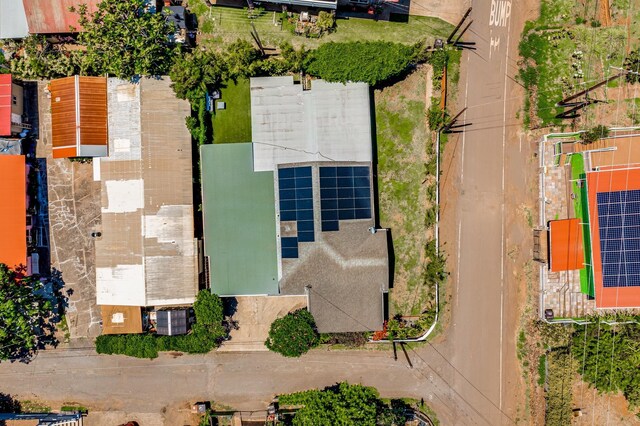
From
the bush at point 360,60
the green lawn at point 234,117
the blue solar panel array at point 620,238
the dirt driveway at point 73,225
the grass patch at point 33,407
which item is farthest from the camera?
the grass patch at point 33,407

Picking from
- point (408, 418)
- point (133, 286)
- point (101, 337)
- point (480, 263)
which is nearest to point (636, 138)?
point (480, 263)

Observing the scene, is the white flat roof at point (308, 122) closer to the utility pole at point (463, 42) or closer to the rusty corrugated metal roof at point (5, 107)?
the utility pole at point (463, 42)

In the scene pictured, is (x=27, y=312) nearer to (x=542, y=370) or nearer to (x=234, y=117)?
(x=234, y=117)

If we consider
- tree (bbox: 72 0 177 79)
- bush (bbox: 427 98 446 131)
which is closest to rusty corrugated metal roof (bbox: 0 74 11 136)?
tree (bbox: 72 0 177 79)

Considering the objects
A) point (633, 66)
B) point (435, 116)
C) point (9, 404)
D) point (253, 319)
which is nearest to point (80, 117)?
point (253, 319)

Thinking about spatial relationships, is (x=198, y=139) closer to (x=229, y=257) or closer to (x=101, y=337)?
(x=229, y=257)

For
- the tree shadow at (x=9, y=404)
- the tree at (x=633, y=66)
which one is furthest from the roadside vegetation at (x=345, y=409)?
the tree at (x=633, y=66)

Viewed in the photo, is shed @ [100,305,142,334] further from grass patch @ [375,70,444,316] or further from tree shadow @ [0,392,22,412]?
grass patch @ [375,70,444,316]

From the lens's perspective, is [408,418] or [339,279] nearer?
[339,279]
